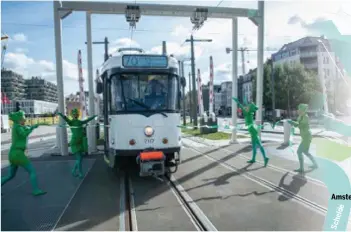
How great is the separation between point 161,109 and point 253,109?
380 cm

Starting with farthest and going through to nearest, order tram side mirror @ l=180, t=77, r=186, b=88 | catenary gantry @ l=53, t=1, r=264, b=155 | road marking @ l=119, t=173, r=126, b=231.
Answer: catenary gantry @ l=53, t=1, r=264, b=155
tram side mirror @ l=180, t=77, r=186, b=88
road marking @ l=119, t=173, r=126, b=231

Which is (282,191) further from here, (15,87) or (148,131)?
(15,87)

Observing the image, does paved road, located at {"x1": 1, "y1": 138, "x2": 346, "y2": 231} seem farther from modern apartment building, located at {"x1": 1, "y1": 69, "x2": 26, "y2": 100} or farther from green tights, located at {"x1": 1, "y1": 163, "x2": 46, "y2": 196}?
modern apartment building, located at {"x1": 1, "y1": 69, "x2": 26, "y2": 100}

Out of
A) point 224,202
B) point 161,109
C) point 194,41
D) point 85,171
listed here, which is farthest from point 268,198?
point 194,41

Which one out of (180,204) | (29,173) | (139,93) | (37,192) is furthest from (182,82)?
(37,192)

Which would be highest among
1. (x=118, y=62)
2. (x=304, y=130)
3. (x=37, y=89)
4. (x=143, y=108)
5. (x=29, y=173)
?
(x=37, y=89)

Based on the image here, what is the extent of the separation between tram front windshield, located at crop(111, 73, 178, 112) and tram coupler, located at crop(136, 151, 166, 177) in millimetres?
1213

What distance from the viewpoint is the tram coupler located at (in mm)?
7664

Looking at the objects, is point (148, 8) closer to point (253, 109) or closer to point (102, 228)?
point (253, 109)

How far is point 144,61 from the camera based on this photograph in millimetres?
8289

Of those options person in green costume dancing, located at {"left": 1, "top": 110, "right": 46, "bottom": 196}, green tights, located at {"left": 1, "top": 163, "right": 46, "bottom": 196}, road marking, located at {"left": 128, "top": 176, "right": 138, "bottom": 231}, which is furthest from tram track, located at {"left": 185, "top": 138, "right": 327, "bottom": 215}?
person in green costume dancing, located at {"left": 1, "top": 110, "right": 46, "bottom": 196}

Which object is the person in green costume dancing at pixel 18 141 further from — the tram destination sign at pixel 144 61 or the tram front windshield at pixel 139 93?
the tram destination sign at pixel 144 61

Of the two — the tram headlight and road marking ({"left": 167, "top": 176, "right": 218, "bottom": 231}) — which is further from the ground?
the tram headlight

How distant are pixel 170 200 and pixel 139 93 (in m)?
3.01
